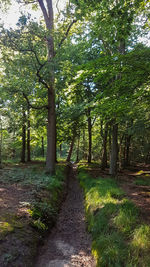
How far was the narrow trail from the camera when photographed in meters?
3.91

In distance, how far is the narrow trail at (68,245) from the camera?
12.8 ft

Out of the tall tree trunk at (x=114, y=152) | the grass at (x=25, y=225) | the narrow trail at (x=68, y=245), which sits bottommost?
the narrow trail at (x=68, y=245)

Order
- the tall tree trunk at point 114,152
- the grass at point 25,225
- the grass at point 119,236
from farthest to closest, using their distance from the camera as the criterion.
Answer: the tall tree trunk at point 114,152, the grass at point 25,225, the grass at point 119,236

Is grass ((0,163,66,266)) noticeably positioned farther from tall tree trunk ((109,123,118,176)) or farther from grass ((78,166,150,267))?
tall tree trunk ((109,123,118,176))

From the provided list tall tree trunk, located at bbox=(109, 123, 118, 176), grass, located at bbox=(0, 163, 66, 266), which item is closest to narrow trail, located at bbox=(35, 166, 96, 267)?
grass, located at bbox=(0, 163, 66, 266)

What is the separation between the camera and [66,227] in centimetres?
571

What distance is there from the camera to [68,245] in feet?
15.2

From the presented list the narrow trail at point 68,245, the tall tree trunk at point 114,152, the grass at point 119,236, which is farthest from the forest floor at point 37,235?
the tall tree trunk at point 114,152

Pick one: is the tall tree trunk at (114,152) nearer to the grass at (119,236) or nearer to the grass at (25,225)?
the grass at (25,225)

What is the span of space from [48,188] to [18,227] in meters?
3.70

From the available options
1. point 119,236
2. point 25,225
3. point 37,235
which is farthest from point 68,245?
point 119,236

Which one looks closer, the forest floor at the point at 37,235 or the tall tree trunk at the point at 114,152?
the forest floor at the point at 37,235

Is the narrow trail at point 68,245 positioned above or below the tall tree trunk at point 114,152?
below

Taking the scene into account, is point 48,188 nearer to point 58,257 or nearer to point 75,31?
point 58,257
